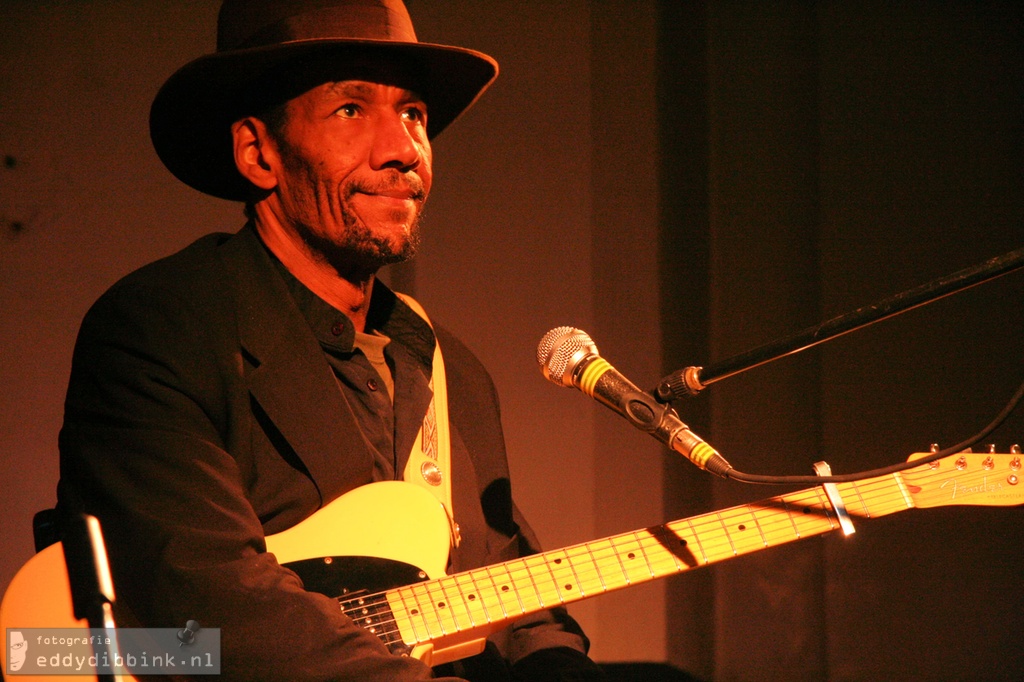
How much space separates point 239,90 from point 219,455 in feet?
2.87

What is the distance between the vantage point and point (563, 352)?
5.46 feet

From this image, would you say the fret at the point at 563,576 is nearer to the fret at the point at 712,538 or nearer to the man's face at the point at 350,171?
the fret at the point at 712,538

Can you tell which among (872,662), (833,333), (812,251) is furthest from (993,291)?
(833,333)

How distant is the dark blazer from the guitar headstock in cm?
98

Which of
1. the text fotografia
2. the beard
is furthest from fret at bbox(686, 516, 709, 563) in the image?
the text fotografia

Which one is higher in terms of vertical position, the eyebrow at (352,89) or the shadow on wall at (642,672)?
the eyebrow at (352,89)

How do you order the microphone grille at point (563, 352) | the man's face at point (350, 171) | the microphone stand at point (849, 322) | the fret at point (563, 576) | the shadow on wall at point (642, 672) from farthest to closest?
the shadow on wall at point (642, 672)
the man's face at point (350, 171)
the fret at point (563, 576)
the microphone grille at point (563, 352)
the microphone stand at point (849, 322)

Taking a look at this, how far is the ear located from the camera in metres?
2.03

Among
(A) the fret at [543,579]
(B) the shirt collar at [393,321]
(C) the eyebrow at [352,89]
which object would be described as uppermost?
(C) the eyebrow at [352,89]

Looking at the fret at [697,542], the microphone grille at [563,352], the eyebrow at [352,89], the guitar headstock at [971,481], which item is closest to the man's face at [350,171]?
the eyebrow at [352,89]

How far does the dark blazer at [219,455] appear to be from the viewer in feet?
4.92

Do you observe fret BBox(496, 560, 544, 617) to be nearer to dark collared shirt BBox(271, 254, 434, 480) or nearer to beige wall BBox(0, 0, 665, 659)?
dark collared shirt BBox(271, 254, 434, 480)

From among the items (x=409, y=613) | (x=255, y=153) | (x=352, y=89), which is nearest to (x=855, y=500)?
(x=409, y=613)

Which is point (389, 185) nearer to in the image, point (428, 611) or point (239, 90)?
point (239, 90)
